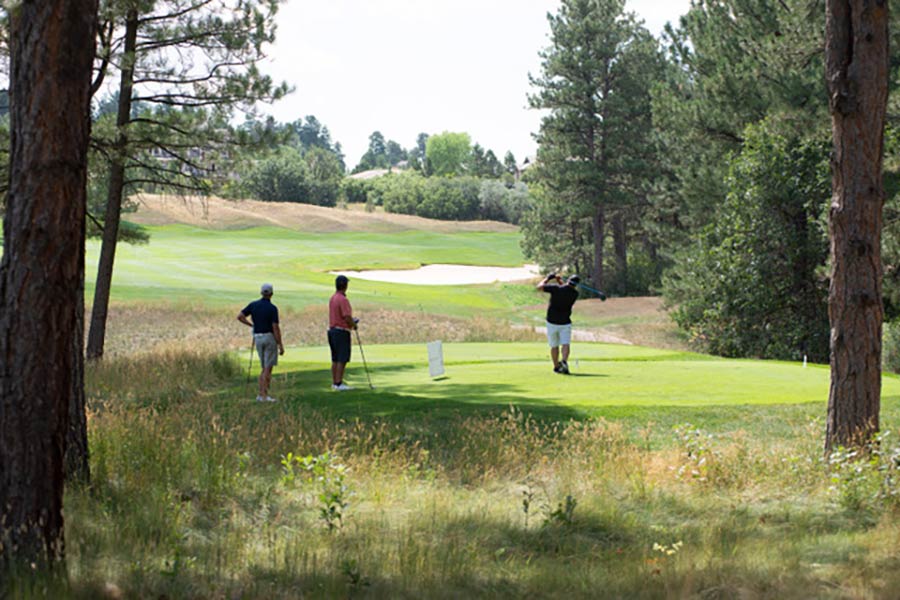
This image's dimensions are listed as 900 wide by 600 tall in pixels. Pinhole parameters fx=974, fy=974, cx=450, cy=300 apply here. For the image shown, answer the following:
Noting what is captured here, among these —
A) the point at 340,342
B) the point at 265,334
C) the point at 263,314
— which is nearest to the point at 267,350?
the point at 265,334

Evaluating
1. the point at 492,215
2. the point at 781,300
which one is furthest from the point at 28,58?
the point at 492,215

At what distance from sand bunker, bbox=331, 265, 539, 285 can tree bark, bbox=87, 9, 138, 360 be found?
116 feet

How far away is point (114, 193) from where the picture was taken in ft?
70.4

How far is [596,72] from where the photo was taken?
5284 centimetres

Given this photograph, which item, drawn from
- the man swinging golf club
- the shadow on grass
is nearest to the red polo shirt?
the man swinging golf club

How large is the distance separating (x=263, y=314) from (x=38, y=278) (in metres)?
9.18

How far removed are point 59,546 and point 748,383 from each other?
1165 centimetres

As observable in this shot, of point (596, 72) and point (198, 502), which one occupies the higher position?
point (596, 72)

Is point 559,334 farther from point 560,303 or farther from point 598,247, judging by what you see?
point 598,247

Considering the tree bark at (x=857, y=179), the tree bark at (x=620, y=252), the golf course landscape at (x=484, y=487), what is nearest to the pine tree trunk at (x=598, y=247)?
the tree bark at (x=620, y=252)

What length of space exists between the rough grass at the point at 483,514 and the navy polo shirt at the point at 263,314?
10.3 ft

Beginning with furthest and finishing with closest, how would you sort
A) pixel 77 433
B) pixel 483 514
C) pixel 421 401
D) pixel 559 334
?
pixel 559 334 → pixel 421 401 → pixel 77 433 → pixel 483 514

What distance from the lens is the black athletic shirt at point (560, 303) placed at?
17.1 meters

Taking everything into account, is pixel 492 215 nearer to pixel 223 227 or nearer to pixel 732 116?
pixel 223 227
